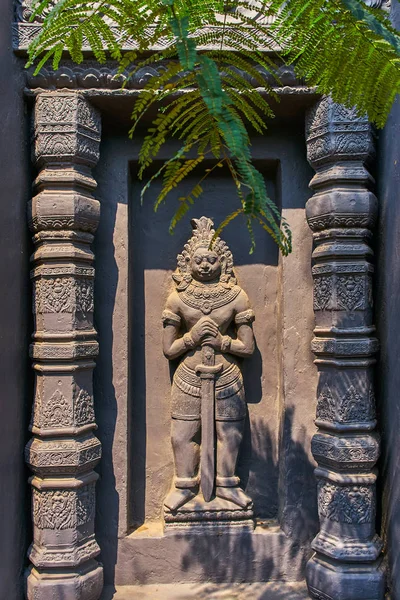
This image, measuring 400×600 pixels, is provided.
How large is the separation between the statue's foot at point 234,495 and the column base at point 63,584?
95 cm

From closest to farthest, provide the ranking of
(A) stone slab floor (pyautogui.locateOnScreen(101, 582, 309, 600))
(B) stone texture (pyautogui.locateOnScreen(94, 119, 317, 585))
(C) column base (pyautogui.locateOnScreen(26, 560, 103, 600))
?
(C) column base (pyautogui.locateOnScreen(26, 560, 103, 600)) < (A) stone slab floor (pyautogui.locateOnScreen(101, 582, 309, 600)) < (B) stone texture (pyautogui.locateOnScreen(94, 119, 317, 585))

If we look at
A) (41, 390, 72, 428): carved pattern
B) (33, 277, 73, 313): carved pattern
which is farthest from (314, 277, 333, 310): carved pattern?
(41, 390, 72, 428): carved pattern

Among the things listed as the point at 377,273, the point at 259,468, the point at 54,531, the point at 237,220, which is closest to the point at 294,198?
the point at 237,220

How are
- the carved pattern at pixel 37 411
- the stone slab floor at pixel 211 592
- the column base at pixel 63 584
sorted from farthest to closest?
the stone slab floor at pixel 211 592 < the carved pattern at pixel 37 411 < the column base at pixel 63 584

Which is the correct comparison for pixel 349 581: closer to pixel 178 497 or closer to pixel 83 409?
pixel 178 497

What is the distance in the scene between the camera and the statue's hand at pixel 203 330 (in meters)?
3.55

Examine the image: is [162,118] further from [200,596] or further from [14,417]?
[200,596]

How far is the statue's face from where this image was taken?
Answer: 11.7 ft

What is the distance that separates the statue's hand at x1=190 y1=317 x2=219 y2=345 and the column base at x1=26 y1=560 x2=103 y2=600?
163 cm

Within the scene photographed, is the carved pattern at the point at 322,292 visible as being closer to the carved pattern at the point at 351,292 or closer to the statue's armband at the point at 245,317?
the carved pattern at the point at 351,292

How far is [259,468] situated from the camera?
3.74 m

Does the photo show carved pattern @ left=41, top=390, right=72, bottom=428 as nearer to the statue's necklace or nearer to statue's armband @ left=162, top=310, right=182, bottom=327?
statue's armband @ left=162, top=310, right=182, bottom=327

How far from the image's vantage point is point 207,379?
3561 mm

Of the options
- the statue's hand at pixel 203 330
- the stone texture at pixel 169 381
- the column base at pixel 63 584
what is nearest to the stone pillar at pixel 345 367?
the stone texture at pixel 169 381
